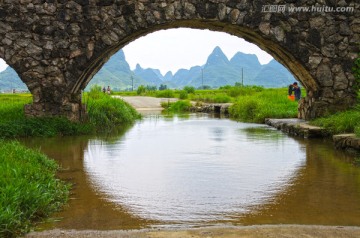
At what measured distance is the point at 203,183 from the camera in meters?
5.64

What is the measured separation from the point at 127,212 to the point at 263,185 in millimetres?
1808

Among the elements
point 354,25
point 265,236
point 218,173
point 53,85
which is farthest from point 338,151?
point 53,85

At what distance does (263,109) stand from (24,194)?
12.5 metres

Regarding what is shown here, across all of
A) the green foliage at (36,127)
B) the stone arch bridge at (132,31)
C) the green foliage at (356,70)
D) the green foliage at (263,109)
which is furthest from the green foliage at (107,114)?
the green foliage at (356,70)

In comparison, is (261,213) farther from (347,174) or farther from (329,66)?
(329,66)

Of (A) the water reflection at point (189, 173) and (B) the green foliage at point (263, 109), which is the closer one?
(A) the water reflection at point (189, 173)

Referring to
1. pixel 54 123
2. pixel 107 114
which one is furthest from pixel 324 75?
pixel 107 114

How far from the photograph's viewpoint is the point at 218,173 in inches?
247

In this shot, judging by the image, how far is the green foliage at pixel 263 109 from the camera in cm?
1521

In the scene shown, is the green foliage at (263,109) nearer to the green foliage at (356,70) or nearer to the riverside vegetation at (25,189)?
the green foliage at (356,70)

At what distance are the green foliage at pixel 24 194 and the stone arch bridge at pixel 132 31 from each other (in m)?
5.33

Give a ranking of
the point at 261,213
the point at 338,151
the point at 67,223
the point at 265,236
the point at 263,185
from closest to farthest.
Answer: the point at 265,236 < the point at 67,223 < the point at 261,213 < the point at 263,185 < the point at 338,151
